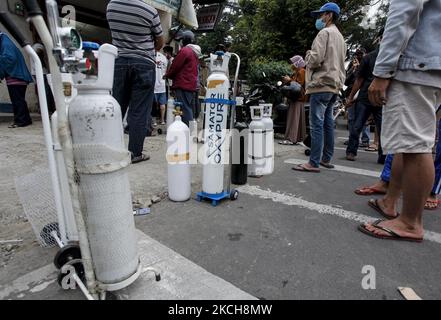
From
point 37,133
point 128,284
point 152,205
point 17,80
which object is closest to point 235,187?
point 152,205

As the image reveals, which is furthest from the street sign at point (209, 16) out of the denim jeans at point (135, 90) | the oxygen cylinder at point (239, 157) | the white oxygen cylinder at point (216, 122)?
the white oxygen cylinder at point (216, 122)

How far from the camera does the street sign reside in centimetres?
844

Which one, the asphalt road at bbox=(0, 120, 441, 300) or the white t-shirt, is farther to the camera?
the white t-shirt

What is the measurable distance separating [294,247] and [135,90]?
2.71 meters

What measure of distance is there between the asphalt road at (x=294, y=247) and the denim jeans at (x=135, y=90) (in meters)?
1.34

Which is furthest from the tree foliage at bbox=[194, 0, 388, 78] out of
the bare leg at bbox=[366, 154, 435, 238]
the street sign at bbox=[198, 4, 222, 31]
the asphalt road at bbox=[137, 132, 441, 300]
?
the bare leg at bbox=[366, 154, 435, 238]

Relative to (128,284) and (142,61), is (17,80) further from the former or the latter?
(128,284)

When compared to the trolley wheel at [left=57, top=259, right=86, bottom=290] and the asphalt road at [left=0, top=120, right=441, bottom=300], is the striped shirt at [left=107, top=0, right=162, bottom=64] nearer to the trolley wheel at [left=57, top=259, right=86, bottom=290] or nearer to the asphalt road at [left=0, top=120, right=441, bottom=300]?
the asphalt road at [left=0, top=120, right=441, bottom=300]

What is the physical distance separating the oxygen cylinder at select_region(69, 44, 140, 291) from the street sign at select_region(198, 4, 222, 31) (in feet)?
26.5

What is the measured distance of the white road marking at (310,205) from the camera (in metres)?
2.19

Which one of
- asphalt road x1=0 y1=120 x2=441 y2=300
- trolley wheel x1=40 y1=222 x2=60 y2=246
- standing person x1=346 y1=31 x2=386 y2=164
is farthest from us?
standing person x1=346 y1=31 x2=386 y2=164

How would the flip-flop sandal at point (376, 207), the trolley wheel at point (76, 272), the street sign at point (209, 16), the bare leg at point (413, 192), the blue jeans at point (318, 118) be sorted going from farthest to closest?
the street sign at point (209, 16)
the blue jeans at point (318, 118)
the flip-flop sandal at point (376, 207)
the bare leg at point (413, 192)
the trolley wheel at point (76, 272)

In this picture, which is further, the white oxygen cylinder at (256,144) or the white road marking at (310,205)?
the white oxygen cylinder at (256,144)

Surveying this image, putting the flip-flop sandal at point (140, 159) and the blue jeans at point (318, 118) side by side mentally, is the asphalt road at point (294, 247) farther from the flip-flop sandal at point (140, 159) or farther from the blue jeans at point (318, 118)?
the flip-flop sandal at point (140, 159)
